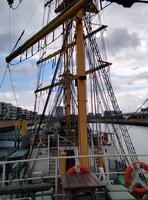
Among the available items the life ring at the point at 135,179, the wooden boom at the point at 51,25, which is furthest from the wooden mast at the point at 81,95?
the life ring at the point at 135,179

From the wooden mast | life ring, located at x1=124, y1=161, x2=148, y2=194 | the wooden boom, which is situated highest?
the wooden boom

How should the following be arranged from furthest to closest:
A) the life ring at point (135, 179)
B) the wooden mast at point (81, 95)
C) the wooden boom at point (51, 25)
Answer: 1. the wooden mast at point (81, 95)
2. the wooden boom at point (51, 25)
3. the life ring at point (135, 179)

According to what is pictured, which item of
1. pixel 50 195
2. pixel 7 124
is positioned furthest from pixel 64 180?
pixel 7 124

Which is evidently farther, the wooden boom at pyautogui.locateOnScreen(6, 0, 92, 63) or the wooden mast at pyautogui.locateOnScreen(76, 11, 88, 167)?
the wooden mast at pyautogui.locateOnScreen(76, 11, 88, 167)

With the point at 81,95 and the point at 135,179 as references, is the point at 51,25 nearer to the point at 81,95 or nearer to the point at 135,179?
the point at 81,95

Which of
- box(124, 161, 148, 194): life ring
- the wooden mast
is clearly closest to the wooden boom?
the wooden mast

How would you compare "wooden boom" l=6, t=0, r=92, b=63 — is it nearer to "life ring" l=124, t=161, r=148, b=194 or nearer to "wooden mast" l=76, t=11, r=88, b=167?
"wooden mast" l=76, t=11, r=88, b=167

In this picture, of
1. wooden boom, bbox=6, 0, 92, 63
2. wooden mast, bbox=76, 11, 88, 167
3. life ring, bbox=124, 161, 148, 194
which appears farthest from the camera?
wooden mast, bbox=76, 11, 88, 167

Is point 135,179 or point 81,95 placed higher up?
point 81,95

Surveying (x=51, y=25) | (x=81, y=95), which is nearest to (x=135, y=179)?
(x=81, y=95)

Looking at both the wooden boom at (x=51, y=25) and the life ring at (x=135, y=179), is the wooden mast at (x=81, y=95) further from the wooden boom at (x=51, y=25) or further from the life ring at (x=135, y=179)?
the life ring at (x=135, y=179)

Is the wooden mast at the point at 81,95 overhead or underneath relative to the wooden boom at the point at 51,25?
underneath

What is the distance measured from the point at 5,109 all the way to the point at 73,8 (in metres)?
125

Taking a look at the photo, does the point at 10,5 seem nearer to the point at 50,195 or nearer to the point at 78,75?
the point at 78,75
